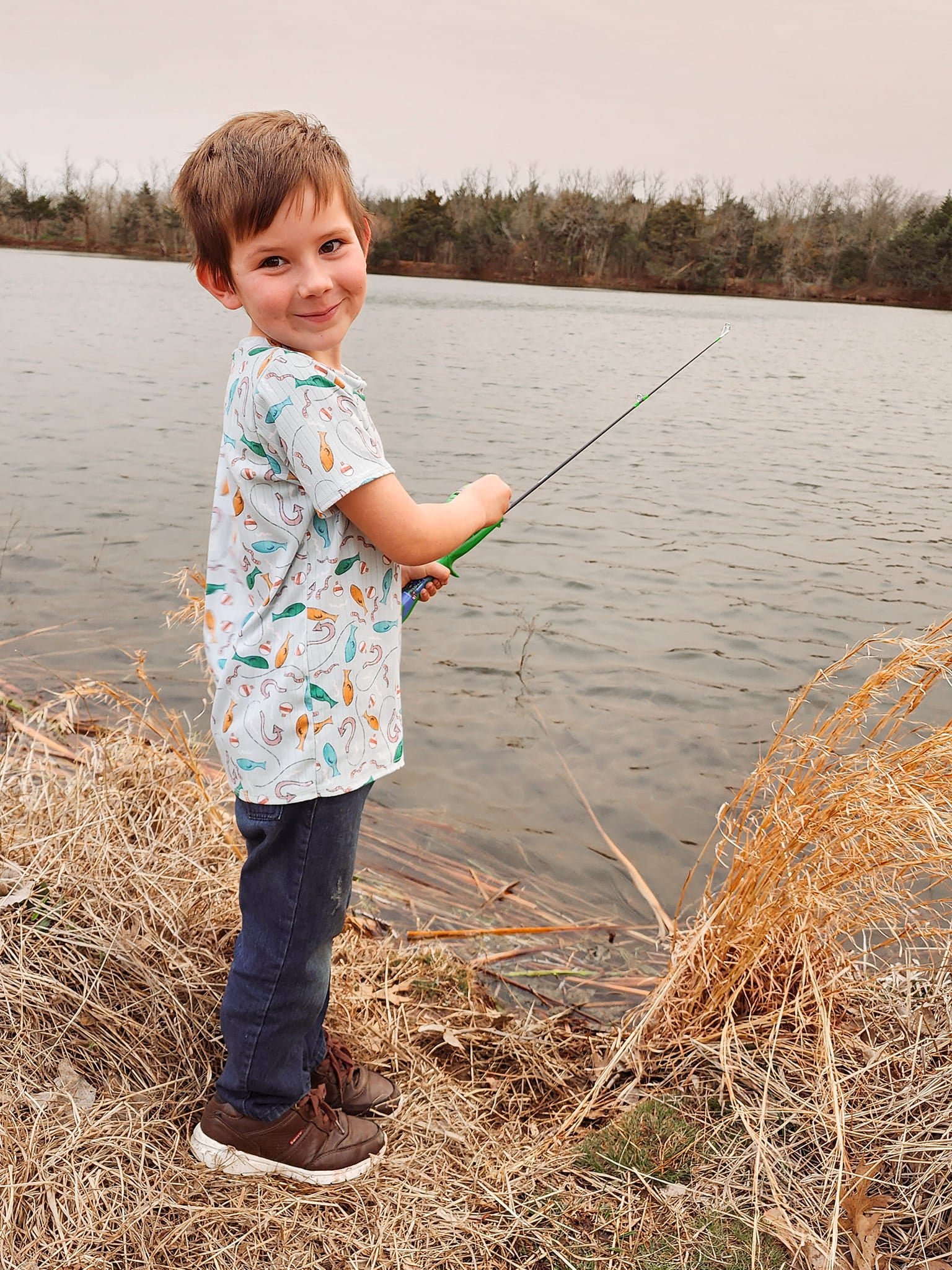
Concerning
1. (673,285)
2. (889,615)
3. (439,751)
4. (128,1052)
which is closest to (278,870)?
(128,1052)

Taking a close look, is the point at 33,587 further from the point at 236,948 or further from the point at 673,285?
the point at 673,285

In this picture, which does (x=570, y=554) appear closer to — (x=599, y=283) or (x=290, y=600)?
(x=290, y=600)

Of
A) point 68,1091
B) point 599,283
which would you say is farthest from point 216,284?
point 599,283

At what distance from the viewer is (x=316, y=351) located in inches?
65.9

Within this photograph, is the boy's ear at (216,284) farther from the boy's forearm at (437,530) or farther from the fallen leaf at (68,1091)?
the fallen leaf at (68,1091)

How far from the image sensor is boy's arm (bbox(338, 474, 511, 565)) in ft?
5.17

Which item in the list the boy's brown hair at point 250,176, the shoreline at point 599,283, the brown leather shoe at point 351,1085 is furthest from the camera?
the shoreline at point 599,283

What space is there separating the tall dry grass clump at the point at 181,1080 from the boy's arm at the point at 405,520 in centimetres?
104

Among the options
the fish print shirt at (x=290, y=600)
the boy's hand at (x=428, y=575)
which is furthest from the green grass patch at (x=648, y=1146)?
the boy's hand at (x=428, y=575)

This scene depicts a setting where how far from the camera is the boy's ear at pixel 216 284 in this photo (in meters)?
1.68

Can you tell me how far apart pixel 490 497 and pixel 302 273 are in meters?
0.51

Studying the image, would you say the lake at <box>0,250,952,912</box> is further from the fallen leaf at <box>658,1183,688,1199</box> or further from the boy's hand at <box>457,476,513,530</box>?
the boy's hand at <box>457,476,513,530</box>

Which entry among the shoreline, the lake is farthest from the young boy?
the shoreline

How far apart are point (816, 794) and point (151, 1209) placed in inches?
59.2
